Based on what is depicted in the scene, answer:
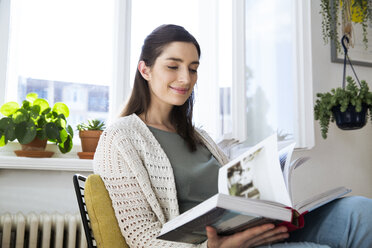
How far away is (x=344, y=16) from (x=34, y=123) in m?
1.97

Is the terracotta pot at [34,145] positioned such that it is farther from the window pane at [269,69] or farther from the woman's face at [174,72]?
the window pane at [269,69]

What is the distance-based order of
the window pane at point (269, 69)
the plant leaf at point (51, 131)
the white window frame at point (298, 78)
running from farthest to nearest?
the window pane at point (269, 69), the white window frame at point (298, 78), the plant leaf at point (51, 131)

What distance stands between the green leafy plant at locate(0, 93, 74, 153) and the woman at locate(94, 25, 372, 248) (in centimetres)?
58

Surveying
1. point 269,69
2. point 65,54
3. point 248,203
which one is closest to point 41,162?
point 65,54

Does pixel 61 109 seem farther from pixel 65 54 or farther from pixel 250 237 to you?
pixel 250 237

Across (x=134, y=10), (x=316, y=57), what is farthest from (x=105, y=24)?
(x=316, y=57)

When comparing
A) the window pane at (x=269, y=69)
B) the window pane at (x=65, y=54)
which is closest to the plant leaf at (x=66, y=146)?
the window pane at (x=65, y=54)

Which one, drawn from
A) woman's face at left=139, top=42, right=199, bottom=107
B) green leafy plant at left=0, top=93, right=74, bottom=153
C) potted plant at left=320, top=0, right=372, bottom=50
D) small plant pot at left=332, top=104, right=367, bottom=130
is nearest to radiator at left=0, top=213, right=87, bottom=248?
green leafy plant at left=0, top=93, right=74, bottom=153

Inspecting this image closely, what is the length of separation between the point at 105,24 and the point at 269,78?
41.5 inches

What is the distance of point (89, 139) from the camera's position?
1839 millimetres

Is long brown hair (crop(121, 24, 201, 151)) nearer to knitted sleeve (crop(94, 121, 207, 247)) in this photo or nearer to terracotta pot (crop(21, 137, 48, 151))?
knitted sleeve (crop(94, 121, 207, 247))

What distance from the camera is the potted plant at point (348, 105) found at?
1.84 m

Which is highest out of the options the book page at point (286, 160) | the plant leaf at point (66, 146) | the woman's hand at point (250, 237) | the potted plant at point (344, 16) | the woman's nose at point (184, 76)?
the potted plant at point (344, 16)

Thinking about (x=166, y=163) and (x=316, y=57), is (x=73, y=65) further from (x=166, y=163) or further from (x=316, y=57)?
(x=316, y=57)
